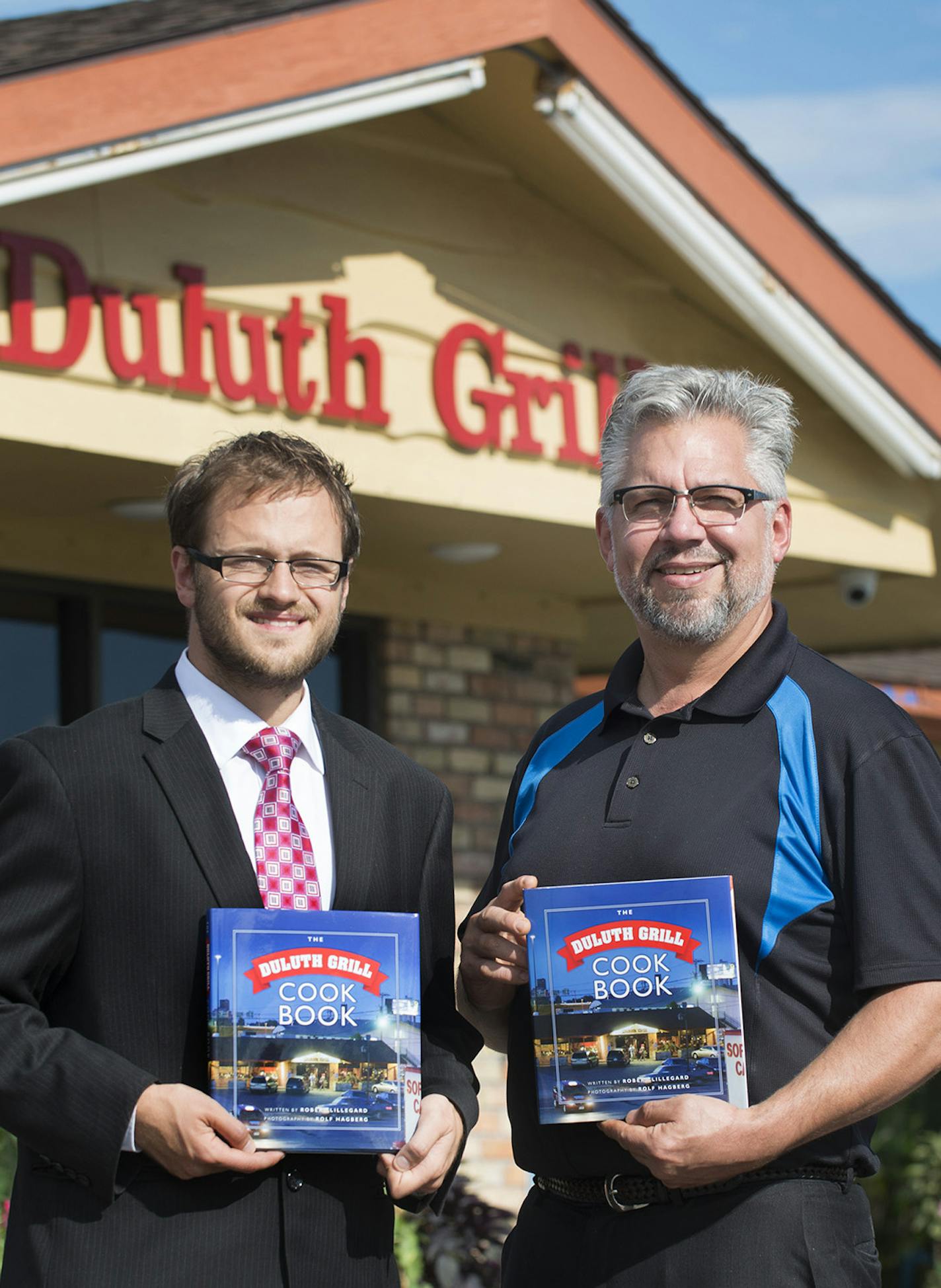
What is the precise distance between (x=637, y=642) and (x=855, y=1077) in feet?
3.34

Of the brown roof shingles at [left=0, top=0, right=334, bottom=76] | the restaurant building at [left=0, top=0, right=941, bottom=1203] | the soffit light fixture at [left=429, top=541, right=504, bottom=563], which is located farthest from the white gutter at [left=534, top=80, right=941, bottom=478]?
the soffit light fixture at [left=429, top=541, right=504, bottom=563]

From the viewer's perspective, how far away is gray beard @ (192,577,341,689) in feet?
9.82

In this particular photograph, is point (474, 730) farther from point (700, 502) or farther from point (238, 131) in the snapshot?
point (700, 502)

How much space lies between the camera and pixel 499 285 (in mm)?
6590

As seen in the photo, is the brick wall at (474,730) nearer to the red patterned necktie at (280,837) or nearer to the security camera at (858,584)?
the security camera at (858,584)

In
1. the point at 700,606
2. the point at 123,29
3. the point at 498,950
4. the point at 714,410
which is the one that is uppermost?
the point at 123,29

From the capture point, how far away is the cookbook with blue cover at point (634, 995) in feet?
8.97

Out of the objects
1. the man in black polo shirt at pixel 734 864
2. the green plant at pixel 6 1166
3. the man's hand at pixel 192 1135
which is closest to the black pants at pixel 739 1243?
the man in black polo shirt at pixel 734 864

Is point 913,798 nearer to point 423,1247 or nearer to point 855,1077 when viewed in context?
point 855,1077

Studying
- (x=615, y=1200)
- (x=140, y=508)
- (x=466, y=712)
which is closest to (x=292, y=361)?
(x=140, y=508)

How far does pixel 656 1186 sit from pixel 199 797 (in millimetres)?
1041

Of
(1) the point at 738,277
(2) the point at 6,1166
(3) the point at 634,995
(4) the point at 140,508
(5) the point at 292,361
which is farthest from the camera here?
A: (1) the point at 738,277

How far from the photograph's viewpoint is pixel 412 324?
20.4ft

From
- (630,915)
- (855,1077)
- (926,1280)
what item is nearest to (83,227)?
(630,915)
